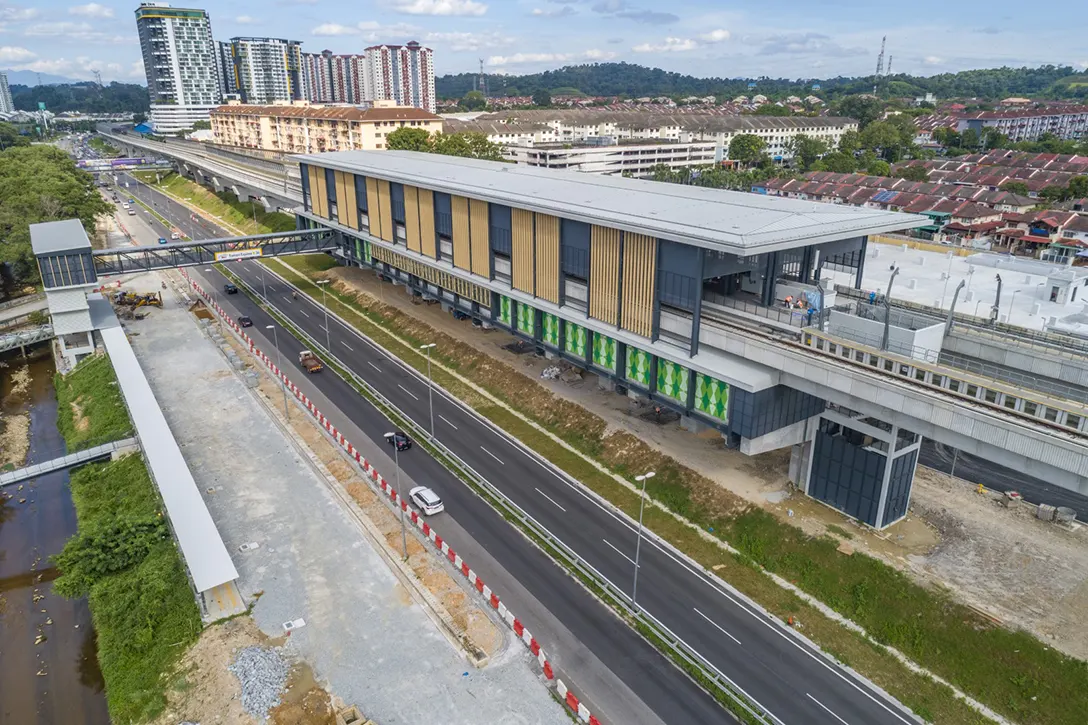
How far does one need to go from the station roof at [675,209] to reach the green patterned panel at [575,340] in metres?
8.48

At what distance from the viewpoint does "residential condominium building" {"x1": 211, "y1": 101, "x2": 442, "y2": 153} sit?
6029 inches

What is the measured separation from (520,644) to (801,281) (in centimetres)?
3227

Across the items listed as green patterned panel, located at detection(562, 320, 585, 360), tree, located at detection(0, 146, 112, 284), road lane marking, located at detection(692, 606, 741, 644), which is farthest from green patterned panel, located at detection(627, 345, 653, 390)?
tree, located at detection(0, 146, 112, 284)

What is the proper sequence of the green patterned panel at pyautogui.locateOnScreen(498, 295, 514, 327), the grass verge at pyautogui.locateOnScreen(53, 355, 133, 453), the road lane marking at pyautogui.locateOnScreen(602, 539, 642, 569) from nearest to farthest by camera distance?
the road lane marking at pyautogui.locateOnScreen(602, 539, 642, 569)
the grass verge at pyautogui.locateOnScreen(53, 355, 133, 453)
the green patterned panel at pyautogui.locateOnScreen(498, 295, 514, 327)

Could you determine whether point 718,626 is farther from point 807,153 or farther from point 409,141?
point 807,153

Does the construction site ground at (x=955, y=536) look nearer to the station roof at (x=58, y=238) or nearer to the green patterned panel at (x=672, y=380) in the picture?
the green patterned panel at (x=672, y=380)

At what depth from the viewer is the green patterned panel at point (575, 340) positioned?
5053 cm

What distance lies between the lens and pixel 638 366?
4638 centimetres

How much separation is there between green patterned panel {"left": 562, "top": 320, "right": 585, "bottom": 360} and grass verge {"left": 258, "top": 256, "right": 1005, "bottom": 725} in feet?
18.0

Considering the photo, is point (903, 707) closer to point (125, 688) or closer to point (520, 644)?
point (520, 644)

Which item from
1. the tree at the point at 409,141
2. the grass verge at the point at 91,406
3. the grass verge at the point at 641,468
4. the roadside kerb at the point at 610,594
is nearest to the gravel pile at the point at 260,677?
the roadside kerb at the point at 610,594

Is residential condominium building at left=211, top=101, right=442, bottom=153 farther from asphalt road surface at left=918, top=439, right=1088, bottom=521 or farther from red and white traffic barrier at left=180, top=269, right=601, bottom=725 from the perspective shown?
asphalt road surface at left=918, top=439, right=1088, bottom=521

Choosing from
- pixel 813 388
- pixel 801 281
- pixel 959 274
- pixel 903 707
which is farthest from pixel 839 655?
pixel 959 274

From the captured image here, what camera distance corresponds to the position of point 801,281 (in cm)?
4866
